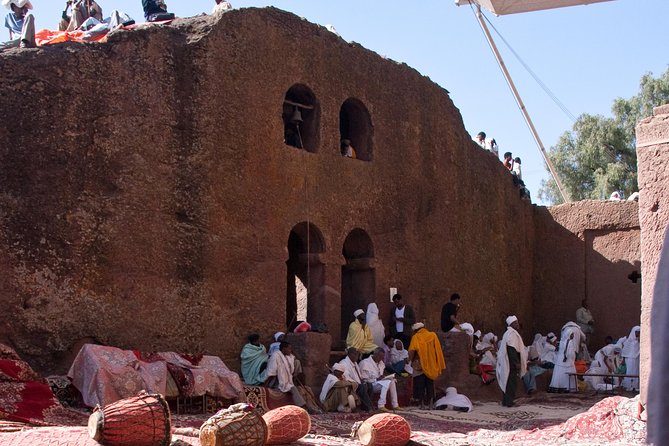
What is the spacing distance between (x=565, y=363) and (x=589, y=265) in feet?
13.0

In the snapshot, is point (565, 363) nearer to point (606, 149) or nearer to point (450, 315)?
point (450, 315)

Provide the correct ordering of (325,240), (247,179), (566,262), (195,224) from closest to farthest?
(195,224) < (247,179) < (325,240) < (566,262)

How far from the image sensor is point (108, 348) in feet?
34.8

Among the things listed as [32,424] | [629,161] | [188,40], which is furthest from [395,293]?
[629,161]

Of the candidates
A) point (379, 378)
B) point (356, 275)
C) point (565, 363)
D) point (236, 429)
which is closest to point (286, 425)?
point (236, 429)

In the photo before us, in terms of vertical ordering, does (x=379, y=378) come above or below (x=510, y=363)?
below

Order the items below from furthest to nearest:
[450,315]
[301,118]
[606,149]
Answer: [606,149] < [450,315] < [301,118]

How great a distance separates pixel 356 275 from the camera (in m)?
15.6

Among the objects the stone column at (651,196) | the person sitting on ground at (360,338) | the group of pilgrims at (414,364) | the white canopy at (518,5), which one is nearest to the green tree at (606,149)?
the white canopy at (518,5)

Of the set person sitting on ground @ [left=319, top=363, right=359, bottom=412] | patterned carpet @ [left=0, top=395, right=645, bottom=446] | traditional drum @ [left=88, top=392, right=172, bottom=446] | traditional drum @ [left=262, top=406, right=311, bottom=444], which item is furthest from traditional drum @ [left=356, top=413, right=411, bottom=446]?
person sitting on ground @ [left=319, top=363, right=359, bottom=412]

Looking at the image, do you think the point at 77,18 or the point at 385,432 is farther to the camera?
the point at 77,18

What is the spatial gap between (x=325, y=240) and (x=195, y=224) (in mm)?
2704

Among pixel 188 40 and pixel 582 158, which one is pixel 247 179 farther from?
pixel 582 158

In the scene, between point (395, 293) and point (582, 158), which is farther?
point (582, 158)
